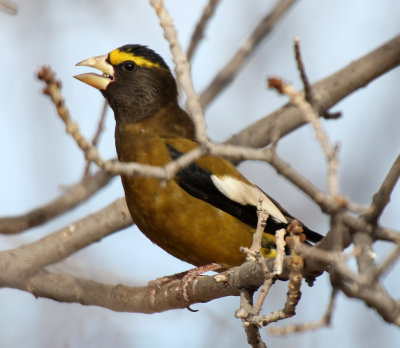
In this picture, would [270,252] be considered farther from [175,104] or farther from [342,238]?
[342,238]

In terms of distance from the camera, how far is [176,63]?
8.60 feet

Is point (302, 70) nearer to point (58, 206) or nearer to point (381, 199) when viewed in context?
point (381, 199)

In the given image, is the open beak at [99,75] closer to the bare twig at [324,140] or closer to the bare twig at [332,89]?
the bare twig at [332,89]

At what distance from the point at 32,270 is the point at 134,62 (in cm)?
148

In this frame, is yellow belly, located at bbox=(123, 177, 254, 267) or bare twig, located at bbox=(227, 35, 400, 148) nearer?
yellow belly, located at bbox=(123, 177, 254, 267)

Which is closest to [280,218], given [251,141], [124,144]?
[251,141]

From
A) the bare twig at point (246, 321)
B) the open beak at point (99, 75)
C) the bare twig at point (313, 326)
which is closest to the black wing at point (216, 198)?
the open beak at point (99, 75)

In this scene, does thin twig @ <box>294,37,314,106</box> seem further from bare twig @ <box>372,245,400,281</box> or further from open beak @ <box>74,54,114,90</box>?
open beak @ <box>74,54,114,90</box>

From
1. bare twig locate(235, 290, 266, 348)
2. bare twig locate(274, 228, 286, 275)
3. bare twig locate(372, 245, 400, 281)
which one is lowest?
bare twig locate(372, 245, 400, 281)

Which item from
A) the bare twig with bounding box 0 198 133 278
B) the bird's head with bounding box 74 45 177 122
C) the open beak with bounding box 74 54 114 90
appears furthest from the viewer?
the bird's head with bounding box 74 45 177 122

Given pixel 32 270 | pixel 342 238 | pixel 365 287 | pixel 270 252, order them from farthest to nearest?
pixel 270 252, pixel 32 270, pixel 342 238, pixel 365 287

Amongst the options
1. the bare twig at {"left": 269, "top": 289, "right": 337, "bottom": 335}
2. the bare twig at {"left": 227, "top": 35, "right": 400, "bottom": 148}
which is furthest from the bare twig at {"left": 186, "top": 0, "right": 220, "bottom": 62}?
the bare twig at {"left": 269, "top": 289, "right": 337, "bottom": 335}

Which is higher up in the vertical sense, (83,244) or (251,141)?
(251,141)

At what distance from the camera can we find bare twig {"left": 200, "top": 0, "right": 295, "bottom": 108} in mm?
4985
